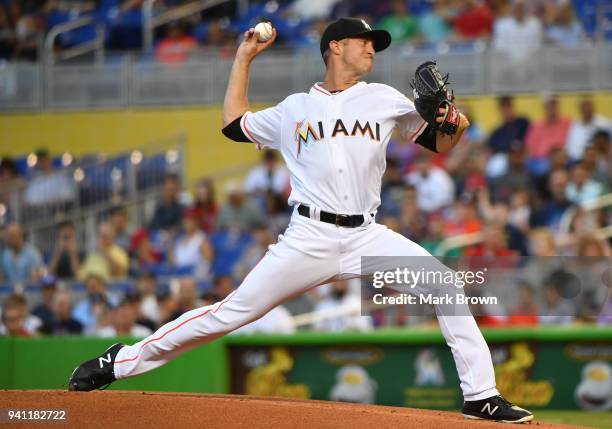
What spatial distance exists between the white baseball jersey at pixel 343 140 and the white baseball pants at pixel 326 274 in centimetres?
15

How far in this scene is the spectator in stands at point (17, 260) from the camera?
13352 millimetres

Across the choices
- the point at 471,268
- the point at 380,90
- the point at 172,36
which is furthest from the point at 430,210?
the point at 380,90

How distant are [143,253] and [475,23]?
5107 mm

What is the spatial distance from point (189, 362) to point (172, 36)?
744 cm

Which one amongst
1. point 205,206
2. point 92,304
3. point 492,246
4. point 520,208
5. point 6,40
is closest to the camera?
point 492,246

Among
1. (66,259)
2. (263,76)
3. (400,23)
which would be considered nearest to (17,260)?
(66,259)

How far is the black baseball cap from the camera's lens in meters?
6.03

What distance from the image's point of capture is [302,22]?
15930 millimetres

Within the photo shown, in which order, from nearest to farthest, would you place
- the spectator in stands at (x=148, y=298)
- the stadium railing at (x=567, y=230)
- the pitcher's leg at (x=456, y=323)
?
the pitcher's leg at (x=456, y=323) < the stadium railing at (x=567, y=230) < the spectator in stands at (x=148, y=298)

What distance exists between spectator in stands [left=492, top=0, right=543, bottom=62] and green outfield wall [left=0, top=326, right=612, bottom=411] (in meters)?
5.50

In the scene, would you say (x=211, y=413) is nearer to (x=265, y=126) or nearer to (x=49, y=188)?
(x=265, y=126)

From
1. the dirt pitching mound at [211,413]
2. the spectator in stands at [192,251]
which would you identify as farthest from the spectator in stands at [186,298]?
the dirt pitching mound at [211,413]

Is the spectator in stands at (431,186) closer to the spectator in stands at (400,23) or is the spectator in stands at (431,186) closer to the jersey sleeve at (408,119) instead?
the spectator in stands at (400,23)

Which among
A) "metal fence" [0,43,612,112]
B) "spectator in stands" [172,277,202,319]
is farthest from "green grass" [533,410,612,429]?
"metal fence" [0,43,612,112]
